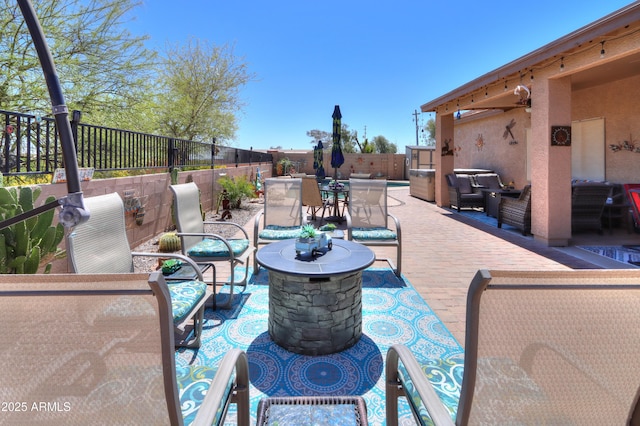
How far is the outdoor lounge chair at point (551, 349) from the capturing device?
91 centimetres

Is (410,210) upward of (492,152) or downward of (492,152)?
downward

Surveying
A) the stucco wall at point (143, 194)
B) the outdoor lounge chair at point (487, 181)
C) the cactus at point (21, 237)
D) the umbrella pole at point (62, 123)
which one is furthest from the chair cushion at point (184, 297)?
the outdoor lounge chair at point (487, 181)

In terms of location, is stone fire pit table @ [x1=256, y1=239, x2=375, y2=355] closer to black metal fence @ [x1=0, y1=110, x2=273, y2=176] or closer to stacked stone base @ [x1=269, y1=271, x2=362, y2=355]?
stacked stone base @ [x1=269, y1=271, x2=362, y2=355]

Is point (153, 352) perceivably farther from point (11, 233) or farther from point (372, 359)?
point (11, 233)

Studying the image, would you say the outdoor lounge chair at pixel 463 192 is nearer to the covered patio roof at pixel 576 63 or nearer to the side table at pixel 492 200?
the side table at pixel 492 200

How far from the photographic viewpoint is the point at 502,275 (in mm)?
905

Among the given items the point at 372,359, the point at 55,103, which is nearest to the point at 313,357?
the point at 372,359

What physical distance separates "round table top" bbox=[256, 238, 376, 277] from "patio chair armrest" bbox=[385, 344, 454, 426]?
2.96 ft

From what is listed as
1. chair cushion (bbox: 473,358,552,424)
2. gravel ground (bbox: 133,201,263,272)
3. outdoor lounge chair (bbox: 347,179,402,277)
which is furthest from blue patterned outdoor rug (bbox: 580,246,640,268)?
gravel ground (bbox: 133,201,263,272)

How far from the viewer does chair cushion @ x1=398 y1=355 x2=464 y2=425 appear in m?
1.20

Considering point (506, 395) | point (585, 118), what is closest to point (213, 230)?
point (506, 395)

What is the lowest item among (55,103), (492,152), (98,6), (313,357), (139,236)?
(313,357)

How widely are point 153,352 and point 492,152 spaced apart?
12464 millimetres

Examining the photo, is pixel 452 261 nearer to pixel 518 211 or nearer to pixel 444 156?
pixel 518 211
